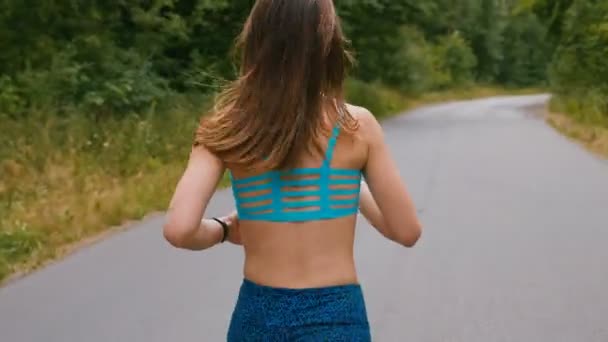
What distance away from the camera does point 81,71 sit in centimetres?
1734

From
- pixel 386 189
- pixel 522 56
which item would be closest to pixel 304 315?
pixel 386 189

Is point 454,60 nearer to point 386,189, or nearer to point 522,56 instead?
point 522,56

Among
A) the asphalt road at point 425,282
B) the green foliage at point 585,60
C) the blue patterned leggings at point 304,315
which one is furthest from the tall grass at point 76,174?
the green foliage at point 585,60

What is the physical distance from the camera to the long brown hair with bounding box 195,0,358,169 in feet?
6.88

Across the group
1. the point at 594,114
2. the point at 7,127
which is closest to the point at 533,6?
the point at 594,114

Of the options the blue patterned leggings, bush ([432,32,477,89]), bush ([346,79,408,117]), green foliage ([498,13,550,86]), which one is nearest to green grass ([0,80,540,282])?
the blue patterned leggings

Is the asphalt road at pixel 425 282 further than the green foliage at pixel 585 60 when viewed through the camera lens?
No

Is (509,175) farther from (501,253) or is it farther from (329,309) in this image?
(329,309)

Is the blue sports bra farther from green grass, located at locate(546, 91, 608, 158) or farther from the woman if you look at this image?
green grass, located at locate(546, 91, 608, 158)

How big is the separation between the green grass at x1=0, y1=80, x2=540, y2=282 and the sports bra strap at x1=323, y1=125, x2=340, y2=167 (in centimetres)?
615

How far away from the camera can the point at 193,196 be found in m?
2.04

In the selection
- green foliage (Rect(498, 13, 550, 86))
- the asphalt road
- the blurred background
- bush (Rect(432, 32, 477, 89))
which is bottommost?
green foliage (Rect(498, 13, 550, 86))

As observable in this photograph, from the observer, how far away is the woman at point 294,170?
2.10m

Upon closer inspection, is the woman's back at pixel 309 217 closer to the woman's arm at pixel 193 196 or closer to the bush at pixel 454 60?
the woman's arm at pixel 193 196
